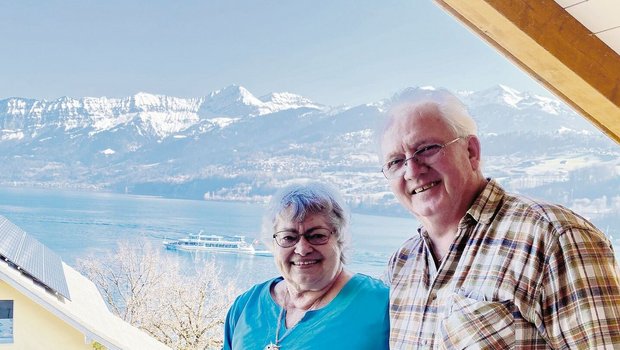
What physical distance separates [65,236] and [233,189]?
168 inches

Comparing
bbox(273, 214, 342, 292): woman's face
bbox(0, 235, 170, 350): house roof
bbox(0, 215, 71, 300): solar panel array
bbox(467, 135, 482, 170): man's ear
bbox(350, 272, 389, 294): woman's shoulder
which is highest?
bbox(467, 135, 482, 170): man's ear

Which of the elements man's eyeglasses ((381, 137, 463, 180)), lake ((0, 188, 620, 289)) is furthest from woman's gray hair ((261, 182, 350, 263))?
lake ((0, 188, 620, 289))

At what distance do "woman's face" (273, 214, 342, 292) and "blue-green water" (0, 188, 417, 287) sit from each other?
10.9m

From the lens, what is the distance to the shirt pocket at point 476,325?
959 mm

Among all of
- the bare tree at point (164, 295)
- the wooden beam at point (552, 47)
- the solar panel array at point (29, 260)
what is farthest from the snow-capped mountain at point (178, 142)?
the wooden beam at point (552, 47)

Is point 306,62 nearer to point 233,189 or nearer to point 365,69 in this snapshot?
point 365,69

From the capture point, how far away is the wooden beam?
1.55 meters

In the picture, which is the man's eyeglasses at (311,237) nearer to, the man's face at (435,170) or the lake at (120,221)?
the man's face at (435,170)

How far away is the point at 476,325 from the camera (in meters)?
1.00

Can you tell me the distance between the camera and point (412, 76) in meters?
20.0

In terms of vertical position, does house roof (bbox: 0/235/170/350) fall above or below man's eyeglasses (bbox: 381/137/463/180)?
below

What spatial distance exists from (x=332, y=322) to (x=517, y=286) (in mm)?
495

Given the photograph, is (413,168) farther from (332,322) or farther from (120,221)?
(120,221)

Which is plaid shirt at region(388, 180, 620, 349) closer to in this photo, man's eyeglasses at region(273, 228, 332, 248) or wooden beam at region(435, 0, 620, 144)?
man's eyeglasses at region(273, 228, 332, 248)
